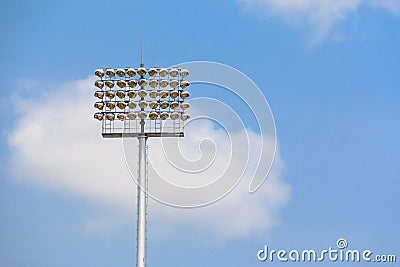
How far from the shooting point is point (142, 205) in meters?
33.4

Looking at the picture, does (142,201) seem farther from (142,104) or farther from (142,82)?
(142,82)

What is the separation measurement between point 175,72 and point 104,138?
3.79 metres

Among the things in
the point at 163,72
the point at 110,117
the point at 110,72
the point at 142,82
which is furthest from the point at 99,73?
the point at 163,72

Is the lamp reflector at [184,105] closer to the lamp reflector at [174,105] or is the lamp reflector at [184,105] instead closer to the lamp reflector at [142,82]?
the lamp reflector at [174,105]

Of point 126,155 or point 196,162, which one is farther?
point 126,155

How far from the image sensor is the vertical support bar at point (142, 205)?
32.9 metres

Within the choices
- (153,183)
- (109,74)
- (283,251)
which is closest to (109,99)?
(109,74)

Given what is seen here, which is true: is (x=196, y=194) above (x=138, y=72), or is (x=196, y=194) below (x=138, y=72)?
below

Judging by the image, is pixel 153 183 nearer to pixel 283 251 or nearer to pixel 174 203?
pixel 174 203

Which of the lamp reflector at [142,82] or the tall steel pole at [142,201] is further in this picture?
the lamp reflector at [142,82]

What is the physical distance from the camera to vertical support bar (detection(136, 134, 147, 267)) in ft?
108

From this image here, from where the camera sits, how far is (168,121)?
34531mm

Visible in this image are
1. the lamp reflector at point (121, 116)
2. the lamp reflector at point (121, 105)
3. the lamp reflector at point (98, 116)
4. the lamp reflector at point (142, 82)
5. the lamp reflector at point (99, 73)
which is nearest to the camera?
the lamp reflector at point (99, 73)

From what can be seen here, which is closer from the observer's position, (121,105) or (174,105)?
A: (121,105)
